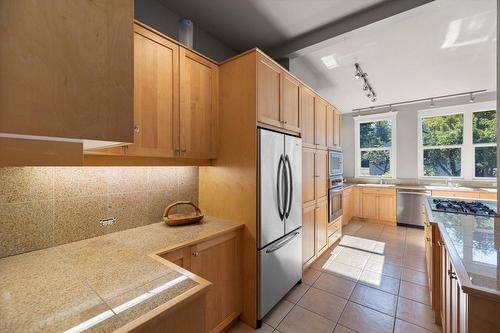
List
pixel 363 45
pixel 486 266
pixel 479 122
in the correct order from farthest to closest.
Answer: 1. pixel 479 122
2. pixel 363 45
3. pixel 486 266

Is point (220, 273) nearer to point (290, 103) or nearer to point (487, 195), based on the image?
point (290, 103)

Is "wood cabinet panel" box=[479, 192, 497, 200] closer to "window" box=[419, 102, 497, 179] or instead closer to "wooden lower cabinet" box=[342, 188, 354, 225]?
"window" box=[419, 102, 497, 179]

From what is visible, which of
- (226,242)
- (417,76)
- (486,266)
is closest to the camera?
(486,266)

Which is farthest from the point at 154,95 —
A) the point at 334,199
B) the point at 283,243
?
the point at 334,199

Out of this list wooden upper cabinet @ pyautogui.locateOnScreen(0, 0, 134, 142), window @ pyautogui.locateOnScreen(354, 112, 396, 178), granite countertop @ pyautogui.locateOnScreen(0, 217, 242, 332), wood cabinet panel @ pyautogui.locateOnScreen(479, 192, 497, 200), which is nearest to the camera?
wooden upper cabinet @ pyautogui.locateOnScreen(0, 0, 134, 142)

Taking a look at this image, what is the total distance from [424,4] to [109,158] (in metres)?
2.85

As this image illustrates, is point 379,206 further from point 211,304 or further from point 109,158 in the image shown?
point 109,158

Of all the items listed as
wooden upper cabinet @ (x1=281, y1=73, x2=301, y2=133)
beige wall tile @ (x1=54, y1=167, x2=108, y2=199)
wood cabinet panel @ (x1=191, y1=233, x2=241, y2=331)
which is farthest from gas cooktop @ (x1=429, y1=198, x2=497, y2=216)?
beige wall tile @ (x1=54, y1=167, x2=108, y2=199)

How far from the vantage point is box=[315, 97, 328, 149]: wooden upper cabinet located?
3.04 meters

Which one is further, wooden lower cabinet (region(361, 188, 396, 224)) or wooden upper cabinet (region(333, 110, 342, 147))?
wooden lower cabinet (region(361, 188, 396, 224))

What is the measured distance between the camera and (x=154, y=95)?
1.61m

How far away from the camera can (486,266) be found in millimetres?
1021


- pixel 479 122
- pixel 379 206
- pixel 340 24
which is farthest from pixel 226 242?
pixel 479 122

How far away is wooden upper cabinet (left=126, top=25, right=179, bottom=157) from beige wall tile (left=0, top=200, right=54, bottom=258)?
0.62m
